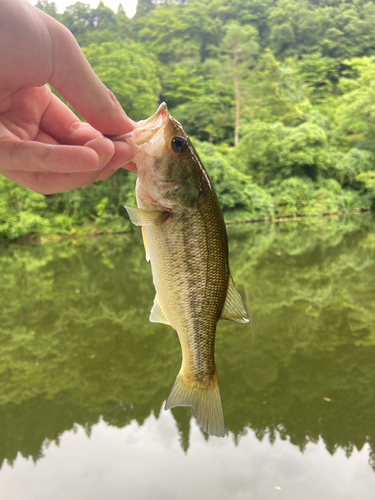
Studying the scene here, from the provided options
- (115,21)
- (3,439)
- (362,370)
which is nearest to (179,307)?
(3,439)

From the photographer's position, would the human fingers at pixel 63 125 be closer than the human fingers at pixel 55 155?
No

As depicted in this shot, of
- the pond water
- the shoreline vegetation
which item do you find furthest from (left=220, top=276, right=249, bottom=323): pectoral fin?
the shoreline vegetation

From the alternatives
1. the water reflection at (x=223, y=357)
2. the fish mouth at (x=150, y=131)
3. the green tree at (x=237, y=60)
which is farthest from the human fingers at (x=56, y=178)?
the green tree at (x=237, y=60)

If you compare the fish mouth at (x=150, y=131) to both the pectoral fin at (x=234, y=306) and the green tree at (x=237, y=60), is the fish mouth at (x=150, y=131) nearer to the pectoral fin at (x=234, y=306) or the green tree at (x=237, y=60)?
the pectoral fin at (x=234, y=306)

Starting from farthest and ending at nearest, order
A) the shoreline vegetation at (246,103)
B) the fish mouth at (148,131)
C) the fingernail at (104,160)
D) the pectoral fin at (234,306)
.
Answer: the shoreline vegetation at (246,103)
the pectoral fin at (234,306)
the fish mouth at (148,131)
the fingernail at (104,160)

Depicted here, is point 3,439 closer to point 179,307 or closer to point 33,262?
point 179,307

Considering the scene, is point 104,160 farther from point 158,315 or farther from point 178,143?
point 158,315
